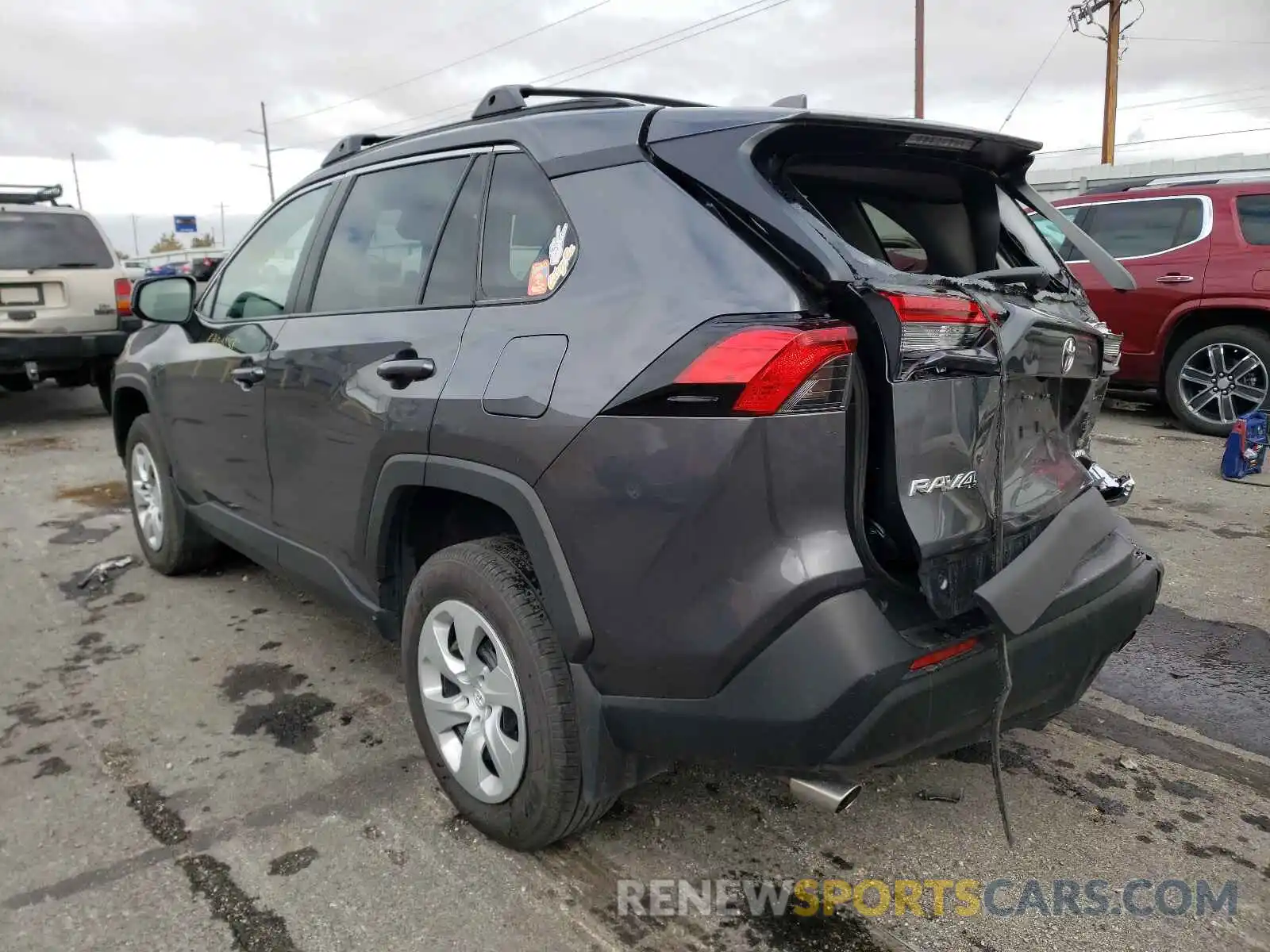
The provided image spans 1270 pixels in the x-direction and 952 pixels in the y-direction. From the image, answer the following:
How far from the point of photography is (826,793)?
6.70 feet

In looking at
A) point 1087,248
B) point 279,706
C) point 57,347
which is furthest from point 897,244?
point 57,347

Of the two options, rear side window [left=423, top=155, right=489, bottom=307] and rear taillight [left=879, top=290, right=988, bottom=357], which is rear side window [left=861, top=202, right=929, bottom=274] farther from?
rear side window [left=423, top=155, right=489, bottom=307]

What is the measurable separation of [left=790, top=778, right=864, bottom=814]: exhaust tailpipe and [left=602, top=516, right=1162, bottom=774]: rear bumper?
7 cm

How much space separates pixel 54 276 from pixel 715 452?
29.6 feet

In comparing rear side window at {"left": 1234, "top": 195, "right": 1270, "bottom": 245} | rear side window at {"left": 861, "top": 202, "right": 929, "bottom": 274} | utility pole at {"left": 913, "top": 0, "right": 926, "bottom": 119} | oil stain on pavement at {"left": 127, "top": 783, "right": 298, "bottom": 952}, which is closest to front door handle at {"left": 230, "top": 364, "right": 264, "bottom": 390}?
oil stain on pavement at {"left": 127, "top": 783, "right": 298, "bottom": 952}

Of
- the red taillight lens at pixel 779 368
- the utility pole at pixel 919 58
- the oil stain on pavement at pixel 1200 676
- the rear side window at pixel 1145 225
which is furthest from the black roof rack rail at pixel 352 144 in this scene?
the utility pole at pixel 919 58

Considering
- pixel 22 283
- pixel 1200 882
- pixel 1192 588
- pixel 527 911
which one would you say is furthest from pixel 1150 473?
pixel 22 283

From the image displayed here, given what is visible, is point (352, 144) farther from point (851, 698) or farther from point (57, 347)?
point (57, 347)

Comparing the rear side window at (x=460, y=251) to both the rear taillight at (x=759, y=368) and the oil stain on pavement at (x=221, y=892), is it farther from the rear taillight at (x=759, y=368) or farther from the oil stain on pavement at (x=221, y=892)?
the oil stain on pavement at (x=221, y=892)

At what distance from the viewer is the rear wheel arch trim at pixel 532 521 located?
6.97 feet

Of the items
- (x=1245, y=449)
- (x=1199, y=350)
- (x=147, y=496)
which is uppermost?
(x=1199, y=350)

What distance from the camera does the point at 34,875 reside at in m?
2.44

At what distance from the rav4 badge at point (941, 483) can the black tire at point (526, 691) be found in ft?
2.89

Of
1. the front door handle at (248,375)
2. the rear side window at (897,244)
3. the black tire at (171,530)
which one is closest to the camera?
the rear side window at (897,244)
